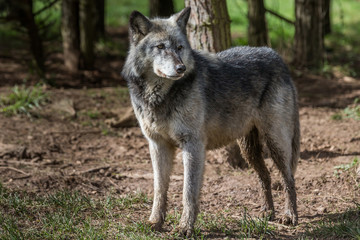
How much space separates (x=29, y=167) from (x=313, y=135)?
14.5 feet

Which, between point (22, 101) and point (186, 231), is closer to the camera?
point (186, 231)

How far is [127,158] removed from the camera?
7309 mm

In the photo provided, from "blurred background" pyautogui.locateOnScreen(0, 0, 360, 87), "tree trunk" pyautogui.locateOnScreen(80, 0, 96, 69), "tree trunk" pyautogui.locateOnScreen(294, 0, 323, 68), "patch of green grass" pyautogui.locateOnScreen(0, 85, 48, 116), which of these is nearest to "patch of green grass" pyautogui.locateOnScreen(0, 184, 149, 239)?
"patch of green grass" pyautogui.locateOnScreen(0, 85, 48, 116)

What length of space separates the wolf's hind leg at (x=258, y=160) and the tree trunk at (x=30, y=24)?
6005 mm

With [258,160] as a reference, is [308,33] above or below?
above

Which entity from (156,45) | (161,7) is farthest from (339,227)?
(161,7)

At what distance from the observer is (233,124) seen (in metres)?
5.15

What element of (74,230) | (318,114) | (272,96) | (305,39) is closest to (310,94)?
(318,114)

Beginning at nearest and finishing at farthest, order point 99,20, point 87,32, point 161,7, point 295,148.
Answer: point 295,148 → point 87,32 → point 161,7 → point 99,20

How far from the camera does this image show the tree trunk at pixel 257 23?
947 centimetres

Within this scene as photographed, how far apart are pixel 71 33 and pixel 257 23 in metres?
4.31

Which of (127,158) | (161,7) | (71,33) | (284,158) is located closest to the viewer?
(284,158)

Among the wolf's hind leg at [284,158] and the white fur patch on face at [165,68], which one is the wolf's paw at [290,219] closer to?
the wolf's hind leg at [284,158]

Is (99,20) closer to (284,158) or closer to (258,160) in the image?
(258,160)
